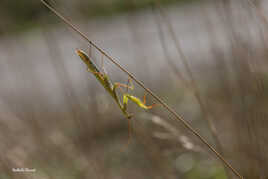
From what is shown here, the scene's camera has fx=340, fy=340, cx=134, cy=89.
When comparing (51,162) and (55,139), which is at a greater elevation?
(55,139)

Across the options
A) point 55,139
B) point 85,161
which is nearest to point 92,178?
point 85,161

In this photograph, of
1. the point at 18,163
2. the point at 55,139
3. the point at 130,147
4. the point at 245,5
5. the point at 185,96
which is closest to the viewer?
the point at 18,163

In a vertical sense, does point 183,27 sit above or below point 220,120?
above

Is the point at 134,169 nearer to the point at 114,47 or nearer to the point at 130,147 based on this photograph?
the point at 130,147

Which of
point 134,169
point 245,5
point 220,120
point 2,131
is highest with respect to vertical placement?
point 245,5

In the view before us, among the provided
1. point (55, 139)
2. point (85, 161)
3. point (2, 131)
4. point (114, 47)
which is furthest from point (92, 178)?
point (114, 47)

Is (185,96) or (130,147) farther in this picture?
(185,96)

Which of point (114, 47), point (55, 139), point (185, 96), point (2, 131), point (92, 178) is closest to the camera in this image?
point (92, 178)

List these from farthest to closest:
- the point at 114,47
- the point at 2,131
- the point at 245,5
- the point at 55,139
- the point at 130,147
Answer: the point at 114,47
the point at 130,147
the point at 55,139
the point at 2,131
the point at 245,5

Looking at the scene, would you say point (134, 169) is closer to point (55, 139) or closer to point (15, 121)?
point (55, 139)
